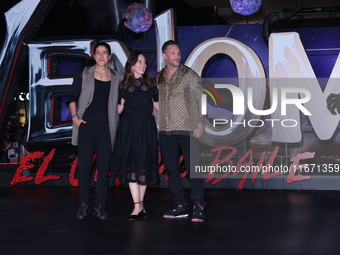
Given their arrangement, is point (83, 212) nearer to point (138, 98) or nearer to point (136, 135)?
point (136, 135)

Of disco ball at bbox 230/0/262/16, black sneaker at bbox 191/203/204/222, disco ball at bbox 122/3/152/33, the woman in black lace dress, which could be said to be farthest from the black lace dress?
disco ball at bbox 122/3/152/33

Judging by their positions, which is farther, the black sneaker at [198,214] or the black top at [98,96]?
the black top at [98,96]

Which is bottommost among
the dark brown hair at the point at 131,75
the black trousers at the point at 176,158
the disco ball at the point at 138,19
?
the black trousers at the point at 176,158

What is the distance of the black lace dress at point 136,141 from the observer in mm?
4250

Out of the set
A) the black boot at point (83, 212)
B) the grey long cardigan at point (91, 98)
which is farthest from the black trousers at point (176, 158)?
the black boot at point (83, 212)

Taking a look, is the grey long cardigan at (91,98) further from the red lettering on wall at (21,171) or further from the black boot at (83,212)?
the red lettering on wall at (21,171)

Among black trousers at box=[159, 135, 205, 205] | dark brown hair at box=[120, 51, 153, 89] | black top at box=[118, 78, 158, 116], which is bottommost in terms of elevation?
black trousers at box=[159, 135, 205, 205]

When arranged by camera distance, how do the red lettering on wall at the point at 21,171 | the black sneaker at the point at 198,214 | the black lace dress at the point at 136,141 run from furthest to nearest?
the red lettering on wall at the point at 21,171
the black lace dress at the point at 136,141
the black sneaker at the point at 198,214

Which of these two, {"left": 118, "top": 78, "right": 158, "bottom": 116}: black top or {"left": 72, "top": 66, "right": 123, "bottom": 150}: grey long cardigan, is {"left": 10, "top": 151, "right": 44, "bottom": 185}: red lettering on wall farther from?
{"left": 118, "top": 78, "right": 158, "bottom": 116}: black top

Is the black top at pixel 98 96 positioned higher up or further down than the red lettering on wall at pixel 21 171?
higher up

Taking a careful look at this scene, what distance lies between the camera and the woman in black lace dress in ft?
13.9

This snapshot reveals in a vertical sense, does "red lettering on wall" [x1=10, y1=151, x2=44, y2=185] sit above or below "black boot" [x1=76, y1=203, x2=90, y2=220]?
below

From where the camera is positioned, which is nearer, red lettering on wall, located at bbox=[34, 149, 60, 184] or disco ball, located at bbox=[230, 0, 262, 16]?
disco ball, located at bbox=[230, 0, 262, 16]

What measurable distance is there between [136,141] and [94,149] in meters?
0.35
